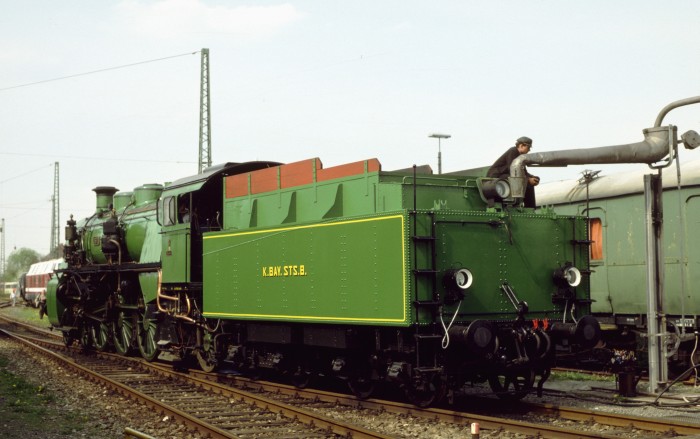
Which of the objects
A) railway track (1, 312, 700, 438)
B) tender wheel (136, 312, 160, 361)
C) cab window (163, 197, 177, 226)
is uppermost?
cab window (163, 197, 177, 226)

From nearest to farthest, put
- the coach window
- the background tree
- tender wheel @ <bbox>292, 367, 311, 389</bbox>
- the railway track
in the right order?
the railway track → tender wheel @ <bbox>292, 367, 311, 389</bbox> → the coach window → the background tree

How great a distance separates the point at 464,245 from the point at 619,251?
566 cm

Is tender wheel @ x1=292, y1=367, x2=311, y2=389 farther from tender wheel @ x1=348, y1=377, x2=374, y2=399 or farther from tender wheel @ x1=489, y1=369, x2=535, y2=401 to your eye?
tender wheel @ x1=489, y1=369, x2=535, y2=401

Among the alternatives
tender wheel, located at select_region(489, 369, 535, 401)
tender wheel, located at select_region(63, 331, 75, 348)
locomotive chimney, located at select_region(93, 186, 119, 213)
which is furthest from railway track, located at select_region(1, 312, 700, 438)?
locomotive chimney, located at select_region(93, 186, 119, 213)

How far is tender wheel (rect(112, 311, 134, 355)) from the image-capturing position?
19.3m

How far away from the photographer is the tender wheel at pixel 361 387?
37.6 ft

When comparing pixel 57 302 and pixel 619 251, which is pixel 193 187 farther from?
pixel 57 302

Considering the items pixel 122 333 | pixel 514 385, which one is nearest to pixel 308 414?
pixel 514 385

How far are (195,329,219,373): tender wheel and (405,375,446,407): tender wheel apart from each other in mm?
5020

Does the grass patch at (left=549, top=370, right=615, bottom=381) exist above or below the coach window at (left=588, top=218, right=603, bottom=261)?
below

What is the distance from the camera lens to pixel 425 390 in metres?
10.5

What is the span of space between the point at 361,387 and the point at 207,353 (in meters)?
4.48

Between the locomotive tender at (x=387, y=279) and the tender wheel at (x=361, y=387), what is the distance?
2cm

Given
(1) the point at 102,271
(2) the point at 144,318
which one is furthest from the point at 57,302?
(2) the point at 144,318
